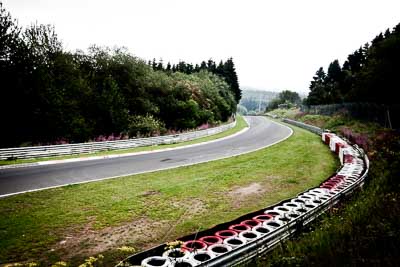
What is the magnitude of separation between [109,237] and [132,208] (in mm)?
2061

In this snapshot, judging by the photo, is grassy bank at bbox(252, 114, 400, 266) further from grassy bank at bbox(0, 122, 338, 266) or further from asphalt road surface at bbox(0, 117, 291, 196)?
asphalt road surface at bbox(0, 117, 291, 196)

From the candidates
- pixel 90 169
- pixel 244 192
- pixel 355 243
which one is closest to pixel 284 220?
pixel 355 243

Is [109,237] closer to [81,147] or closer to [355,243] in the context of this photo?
[355,243]

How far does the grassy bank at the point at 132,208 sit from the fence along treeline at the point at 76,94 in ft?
39.5

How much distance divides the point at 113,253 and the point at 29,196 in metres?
5.48

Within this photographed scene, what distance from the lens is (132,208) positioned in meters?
9.32

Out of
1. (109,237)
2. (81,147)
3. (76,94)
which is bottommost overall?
(109,237)

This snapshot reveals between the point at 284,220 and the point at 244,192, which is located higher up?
the point at 284,220

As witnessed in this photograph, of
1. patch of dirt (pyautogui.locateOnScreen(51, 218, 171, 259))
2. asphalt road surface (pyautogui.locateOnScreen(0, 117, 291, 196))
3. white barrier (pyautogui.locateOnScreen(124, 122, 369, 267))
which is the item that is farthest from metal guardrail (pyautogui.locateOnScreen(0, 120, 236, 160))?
white barrier (pyautogui.locateOnScreen(124, 122, 369, 267))

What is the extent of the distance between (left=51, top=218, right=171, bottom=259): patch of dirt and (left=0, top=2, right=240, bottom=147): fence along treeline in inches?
649

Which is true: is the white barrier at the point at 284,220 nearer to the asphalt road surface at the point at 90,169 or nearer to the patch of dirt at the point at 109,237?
the patch of dirt at the point at 109,237

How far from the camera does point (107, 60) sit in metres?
29.6

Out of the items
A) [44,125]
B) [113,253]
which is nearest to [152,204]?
[113,253]

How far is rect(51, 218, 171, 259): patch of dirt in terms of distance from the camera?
6641mm
